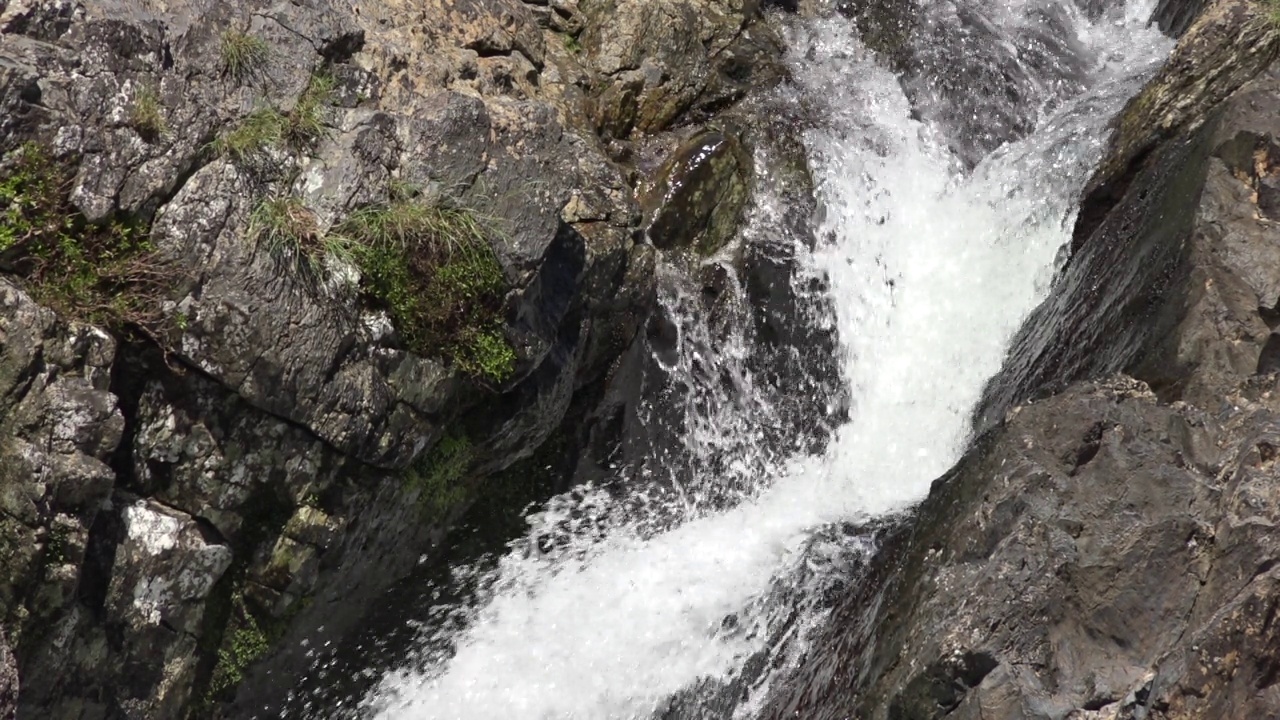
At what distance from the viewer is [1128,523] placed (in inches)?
231

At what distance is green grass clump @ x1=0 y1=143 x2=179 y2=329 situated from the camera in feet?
22.3

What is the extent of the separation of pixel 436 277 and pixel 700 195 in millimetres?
3293

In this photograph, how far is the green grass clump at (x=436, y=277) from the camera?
7.82m

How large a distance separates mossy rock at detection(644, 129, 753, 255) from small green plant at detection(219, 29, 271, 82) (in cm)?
360

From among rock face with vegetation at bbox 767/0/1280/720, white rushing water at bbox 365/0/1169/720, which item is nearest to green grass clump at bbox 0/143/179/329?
white rushing water at bbox 365/0/1169/720

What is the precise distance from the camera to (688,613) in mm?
8672

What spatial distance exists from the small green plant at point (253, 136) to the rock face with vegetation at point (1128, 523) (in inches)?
199

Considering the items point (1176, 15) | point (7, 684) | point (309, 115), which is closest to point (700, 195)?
point (309, 115)

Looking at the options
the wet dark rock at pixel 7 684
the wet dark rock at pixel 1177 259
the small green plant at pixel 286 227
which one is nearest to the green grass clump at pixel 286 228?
the small green plant at pixel 286 227

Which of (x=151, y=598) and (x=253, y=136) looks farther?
(x=253, y=136)

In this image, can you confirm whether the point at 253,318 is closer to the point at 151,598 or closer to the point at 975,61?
the point at 151,598

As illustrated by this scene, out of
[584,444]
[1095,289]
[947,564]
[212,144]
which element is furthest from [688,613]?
[212,144]

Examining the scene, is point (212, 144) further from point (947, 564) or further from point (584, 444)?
point (947, 564)

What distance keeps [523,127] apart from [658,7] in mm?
3498
